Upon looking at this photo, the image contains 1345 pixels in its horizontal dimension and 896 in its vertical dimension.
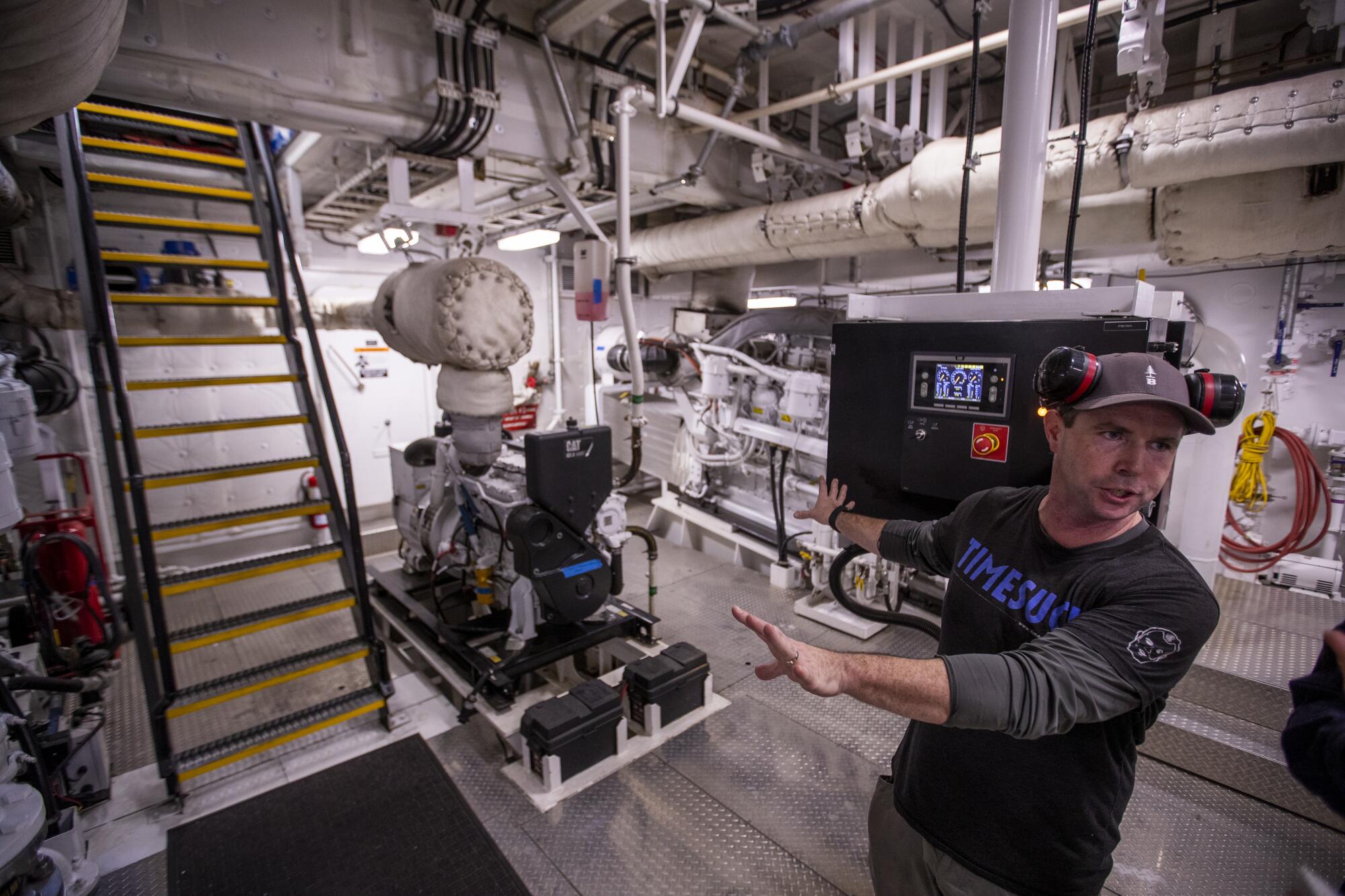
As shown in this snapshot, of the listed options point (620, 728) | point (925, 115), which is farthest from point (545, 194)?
point (620, 728)

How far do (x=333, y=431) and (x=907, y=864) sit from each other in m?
3.23

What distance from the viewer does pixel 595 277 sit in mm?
3766

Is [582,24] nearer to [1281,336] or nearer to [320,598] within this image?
[320,598]

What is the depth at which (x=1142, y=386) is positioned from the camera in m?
1.24

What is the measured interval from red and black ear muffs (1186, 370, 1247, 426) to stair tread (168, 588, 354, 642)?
11.6 feet

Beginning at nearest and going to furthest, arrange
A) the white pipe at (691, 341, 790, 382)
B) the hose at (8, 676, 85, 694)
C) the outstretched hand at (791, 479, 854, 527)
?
the outstretched hand at (791, 479, 854, 527), the hose at (8, 676, 85, 694), the white pipe at (691, 341, 790, 382)

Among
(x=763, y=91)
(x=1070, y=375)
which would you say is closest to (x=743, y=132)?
(x=763, y=91)

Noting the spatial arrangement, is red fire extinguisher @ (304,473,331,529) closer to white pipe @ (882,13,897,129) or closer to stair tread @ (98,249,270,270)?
stair tread @ (98,249,270,270)

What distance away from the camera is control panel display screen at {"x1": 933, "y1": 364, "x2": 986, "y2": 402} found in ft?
5.77

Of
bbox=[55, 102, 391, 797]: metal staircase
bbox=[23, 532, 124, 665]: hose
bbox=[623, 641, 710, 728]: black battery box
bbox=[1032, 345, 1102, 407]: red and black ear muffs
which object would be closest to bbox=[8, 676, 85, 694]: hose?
bbox=[55, 102, 391, 797]: metal staircase

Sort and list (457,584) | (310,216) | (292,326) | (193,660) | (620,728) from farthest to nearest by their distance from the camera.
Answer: (310,216) < (457,584) < (193,660) < (292,326) < (620,728)

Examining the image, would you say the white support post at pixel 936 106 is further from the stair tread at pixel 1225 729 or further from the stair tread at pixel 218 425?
the stair tread at pixel 218 425

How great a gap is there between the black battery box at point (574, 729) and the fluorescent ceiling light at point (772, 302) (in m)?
3.76

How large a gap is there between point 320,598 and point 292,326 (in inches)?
58.5
